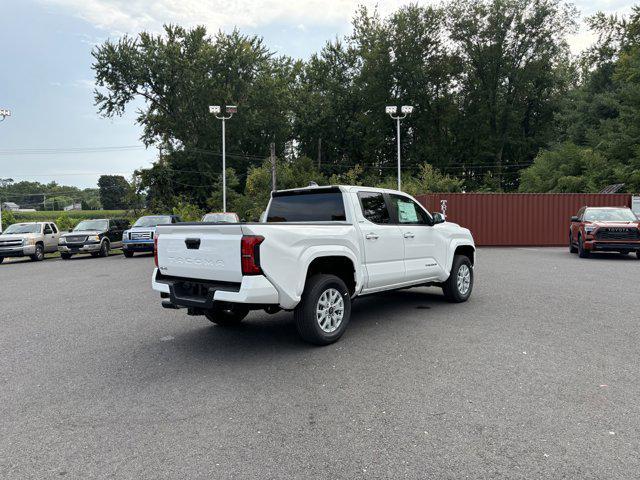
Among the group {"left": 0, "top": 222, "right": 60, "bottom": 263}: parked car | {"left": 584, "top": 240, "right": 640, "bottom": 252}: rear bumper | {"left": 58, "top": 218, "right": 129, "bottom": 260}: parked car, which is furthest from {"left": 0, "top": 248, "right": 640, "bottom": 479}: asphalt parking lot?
{"left": 0, "top": 222, "right": 60, "bottom": 263}: parked car

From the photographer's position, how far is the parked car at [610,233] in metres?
15.4

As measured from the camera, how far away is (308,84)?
58812 mm

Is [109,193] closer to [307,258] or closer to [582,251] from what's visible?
[582,251]

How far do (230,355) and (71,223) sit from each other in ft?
108

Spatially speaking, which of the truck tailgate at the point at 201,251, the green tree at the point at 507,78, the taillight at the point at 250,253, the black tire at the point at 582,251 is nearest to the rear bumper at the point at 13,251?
the truck tailgate at the point at 201,251

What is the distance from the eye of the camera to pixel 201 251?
17.1 ft

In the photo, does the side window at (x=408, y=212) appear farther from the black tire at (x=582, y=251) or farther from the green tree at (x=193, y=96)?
the green tree at (x=193, y=96)

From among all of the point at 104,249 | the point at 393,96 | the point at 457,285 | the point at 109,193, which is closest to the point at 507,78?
the point at 393,96

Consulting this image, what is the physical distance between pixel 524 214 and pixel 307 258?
68.5 ft

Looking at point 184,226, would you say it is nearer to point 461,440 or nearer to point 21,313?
point 461,440

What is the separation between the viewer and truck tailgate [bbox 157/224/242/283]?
16.2 feet

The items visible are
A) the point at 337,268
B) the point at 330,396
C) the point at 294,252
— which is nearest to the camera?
the point at 330,396

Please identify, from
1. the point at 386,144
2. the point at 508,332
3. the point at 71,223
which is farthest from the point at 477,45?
the point at 508,332

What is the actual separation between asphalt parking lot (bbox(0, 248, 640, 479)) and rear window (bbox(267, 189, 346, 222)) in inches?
61.1
